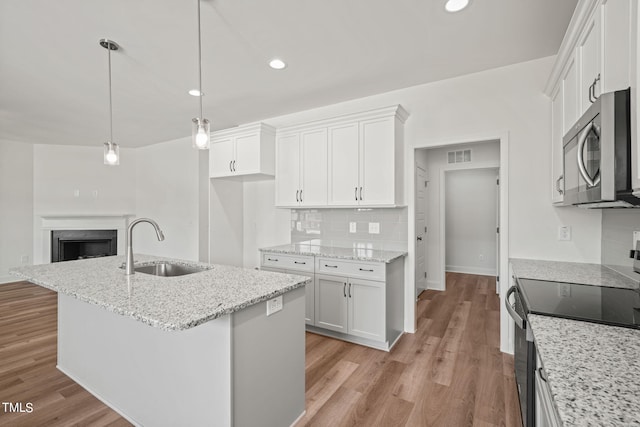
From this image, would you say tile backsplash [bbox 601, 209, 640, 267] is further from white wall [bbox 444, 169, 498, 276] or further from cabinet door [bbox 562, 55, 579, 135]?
white wall [bbox 444, 169, 498, 276]

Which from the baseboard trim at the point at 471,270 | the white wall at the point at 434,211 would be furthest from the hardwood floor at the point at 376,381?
the baseboard trim at the point at 471,270

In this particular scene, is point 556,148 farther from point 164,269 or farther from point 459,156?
point 164,269

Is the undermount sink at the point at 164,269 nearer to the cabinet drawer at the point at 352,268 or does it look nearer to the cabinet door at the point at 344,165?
the cabinet drawer at the point at 352,268

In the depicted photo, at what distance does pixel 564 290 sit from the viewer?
65.9 inches

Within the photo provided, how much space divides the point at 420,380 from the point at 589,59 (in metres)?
2.32

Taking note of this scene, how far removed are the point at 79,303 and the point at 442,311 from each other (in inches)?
152

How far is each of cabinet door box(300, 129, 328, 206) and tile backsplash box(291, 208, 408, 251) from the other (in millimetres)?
356

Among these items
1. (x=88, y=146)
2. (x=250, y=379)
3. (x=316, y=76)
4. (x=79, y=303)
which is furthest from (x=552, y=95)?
(x=88, y=146)

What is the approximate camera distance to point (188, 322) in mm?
1188

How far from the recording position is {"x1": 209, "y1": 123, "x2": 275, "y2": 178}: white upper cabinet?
385 centimetres

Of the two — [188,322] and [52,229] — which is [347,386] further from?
[52,229]

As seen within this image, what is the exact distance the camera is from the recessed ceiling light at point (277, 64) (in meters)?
2.69

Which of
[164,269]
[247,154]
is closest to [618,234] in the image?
[164,269]

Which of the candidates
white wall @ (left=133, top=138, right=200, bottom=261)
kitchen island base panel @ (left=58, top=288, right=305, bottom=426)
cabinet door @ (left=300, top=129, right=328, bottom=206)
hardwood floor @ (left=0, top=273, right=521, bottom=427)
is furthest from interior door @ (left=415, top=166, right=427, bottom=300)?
white wall @ (left=133, top=138, right=200, bottom=261)
